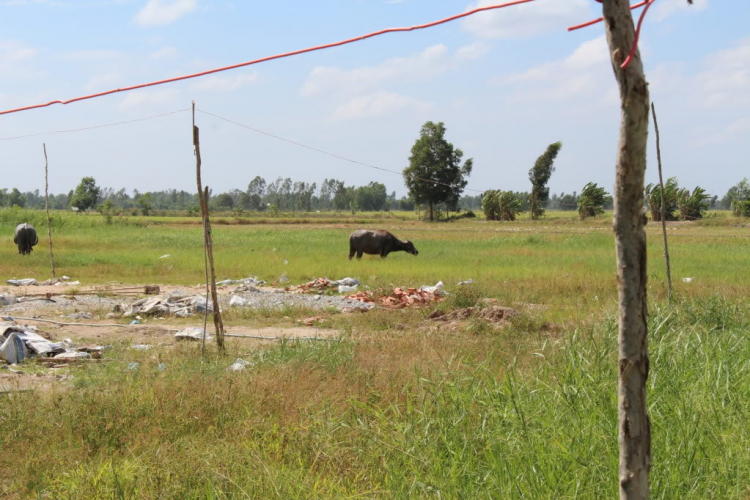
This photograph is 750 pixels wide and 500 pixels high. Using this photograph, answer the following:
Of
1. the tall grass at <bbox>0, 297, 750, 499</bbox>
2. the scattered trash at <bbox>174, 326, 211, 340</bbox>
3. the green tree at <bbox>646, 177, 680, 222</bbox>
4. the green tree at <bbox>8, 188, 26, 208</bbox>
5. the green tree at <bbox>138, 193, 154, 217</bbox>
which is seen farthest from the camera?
the green tree at <bbox>8, 188, 26, 208</bbox>

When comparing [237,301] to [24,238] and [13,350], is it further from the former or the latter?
[24,238]

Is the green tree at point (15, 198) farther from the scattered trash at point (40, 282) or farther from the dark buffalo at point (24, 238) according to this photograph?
the scattered trash at point (40, 282)

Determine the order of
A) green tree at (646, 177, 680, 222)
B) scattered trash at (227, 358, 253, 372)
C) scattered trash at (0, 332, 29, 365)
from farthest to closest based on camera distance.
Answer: green tree at (646, 177, 680, 222), scattered trash at (0, 332, 29, 365), scattered trash at (227, 358, 253, 372)

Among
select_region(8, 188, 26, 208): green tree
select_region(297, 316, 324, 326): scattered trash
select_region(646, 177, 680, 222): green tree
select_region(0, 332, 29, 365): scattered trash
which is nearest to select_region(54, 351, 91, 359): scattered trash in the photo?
select_region(0, 332, 29, 365): scattered trash

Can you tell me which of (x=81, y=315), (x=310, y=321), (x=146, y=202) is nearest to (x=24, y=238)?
(x=81, y=315)

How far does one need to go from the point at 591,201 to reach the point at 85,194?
52826 mm

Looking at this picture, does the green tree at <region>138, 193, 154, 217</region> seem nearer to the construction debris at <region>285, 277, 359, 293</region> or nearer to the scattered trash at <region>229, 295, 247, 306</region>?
the construction debris at <region>285, 277, 359, 293</region>

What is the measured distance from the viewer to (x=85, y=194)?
75938mm

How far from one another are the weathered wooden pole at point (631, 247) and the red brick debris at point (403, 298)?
8580 millimetres

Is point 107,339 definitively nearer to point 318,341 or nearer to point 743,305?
point 318,341

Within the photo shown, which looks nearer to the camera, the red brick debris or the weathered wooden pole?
the weathered wooden pole

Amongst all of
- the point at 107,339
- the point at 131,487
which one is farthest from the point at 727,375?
the point at 107,339

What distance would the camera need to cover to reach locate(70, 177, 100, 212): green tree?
248 ft

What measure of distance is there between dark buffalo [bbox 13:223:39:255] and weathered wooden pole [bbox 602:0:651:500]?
2164 cm
